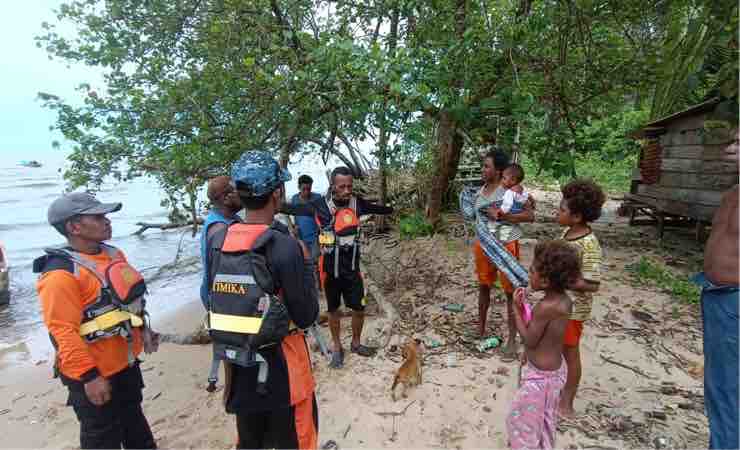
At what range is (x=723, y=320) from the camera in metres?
2.16

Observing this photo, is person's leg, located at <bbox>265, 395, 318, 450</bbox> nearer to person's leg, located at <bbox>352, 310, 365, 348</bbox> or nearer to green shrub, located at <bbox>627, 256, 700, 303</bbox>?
person's leg, located at <bbox>352, 310, 365, 348</bbox>

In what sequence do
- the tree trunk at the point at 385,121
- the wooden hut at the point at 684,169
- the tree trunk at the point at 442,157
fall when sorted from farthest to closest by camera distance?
the tree trunk at the point at 442,157 → the wooden hut at the point at 684,169 → the tree trunk at the point at 385,121

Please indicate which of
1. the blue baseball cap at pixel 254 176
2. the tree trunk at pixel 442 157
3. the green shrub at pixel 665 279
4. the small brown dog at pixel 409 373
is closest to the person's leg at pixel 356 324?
the small brown dog at pixel 409 373

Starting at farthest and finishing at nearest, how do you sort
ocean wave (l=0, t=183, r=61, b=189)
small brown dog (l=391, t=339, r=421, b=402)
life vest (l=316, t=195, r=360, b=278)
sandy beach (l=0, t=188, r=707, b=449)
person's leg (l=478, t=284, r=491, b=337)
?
1. ocean wave (l=0, t=183, r=61, b=189)
2. person's leg (l=478, t=284, r=491, b=337)
3. life vest (l=316, t=195, r=360, b=278)
4. small brown dog (l=391, t=339, r=421, b=402)
5. sandy beach (l=0, t=188, r=707, b=449)

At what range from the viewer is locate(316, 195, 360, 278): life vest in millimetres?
3768

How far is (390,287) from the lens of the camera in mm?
6348

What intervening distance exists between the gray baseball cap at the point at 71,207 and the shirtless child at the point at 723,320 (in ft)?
11.9

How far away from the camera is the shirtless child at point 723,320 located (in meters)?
2.11

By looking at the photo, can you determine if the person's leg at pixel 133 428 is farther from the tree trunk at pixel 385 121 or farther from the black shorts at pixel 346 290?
the tree trunk at pixel 385 121

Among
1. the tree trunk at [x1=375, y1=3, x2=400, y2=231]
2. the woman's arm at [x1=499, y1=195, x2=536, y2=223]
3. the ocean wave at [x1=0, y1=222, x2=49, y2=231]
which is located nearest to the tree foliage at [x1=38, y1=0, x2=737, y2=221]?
the tree trunk at [x1=375, y1=3, x2=400, y2=231]

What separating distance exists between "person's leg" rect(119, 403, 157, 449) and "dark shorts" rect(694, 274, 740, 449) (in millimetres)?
3574

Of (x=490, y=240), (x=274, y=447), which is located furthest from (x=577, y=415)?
(x=274, y=447)

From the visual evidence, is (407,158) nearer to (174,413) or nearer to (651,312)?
(651,312)

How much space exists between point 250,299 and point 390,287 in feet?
15.4
